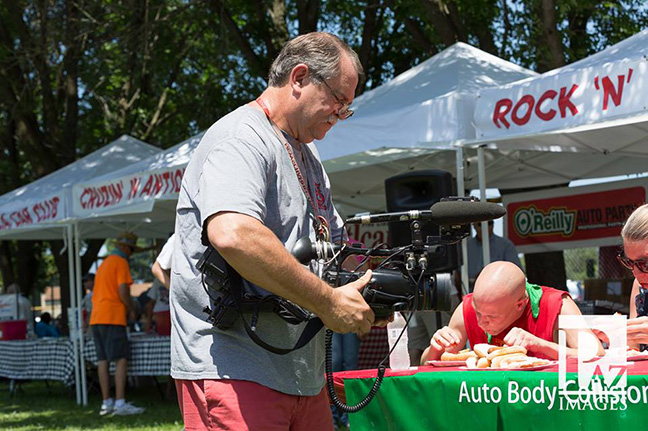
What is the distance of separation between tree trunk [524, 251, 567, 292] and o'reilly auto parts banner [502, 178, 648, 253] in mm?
651

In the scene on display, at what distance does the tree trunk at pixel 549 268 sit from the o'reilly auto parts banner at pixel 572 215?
65 cm

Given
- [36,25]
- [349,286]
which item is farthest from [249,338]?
[36,25]

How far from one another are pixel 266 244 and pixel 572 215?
7812 mm

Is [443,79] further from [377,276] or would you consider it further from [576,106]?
[377,276]

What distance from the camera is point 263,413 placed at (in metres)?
2.31

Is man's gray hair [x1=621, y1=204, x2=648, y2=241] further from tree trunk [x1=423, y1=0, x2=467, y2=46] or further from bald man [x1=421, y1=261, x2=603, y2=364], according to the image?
tree trunk [x1=423, y1=0, x2=467, y2=46]

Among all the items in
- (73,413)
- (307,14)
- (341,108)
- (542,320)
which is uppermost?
(307,14)

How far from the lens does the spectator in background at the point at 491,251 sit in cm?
778

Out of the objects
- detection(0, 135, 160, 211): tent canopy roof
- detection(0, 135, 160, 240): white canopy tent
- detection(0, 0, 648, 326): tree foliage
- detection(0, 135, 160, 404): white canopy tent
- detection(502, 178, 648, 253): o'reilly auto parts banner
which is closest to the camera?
detection(502, 178, 648, 253): o'reilly auto parts banner

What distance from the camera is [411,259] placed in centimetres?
240

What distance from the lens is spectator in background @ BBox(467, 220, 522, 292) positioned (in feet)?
25.5

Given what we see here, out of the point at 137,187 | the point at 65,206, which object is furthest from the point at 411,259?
the point at 65,206

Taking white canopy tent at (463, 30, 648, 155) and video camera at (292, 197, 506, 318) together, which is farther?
white canopy tent at (463, 30, 648, 155)

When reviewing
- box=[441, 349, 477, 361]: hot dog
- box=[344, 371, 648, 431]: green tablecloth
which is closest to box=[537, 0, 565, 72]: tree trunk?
box=[441, 349, 477, 361]: hot dog
